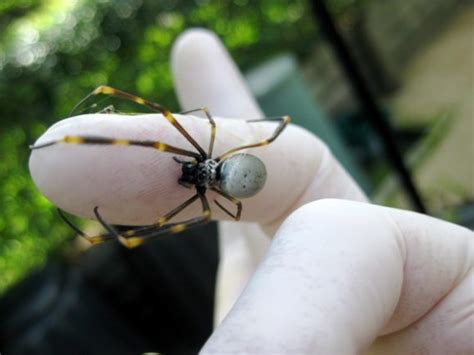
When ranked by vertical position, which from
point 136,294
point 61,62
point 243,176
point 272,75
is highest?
point 61,62

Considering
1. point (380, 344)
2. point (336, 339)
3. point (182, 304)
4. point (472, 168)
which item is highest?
point (336, 339)

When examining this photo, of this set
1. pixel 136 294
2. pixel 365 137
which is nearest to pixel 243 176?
pixel 136 294

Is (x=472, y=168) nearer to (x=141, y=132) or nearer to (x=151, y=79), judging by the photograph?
(x=151, y=79)

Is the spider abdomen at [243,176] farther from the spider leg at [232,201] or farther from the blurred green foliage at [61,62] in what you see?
the blurred green foliage at [61,62]

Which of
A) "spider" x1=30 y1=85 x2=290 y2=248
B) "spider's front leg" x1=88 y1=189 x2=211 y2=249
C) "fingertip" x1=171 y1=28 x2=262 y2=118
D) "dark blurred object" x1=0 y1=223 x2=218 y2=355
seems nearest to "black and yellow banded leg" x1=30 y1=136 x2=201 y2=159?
"spider" x1=30 y1=85 x2=290 y2=248

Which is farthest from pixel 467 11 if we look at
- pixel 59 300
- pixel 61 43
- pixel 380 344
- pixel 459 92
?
pixel 380 344

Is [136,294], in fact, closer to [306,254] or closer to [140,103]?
[140,103]

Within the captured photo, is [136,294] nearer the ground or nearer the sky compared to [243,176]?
nearer the ground
